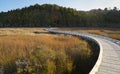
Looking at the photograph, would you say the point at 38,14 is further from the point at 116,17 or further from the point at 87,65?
the point at 87,65

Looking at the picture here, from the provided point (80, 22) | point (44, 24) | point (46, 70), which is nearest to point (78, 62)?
point (46, 70)

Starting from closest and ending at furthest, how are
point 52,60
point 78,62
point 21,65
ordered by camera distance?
1. point 21,65
2. point 52,60
3. point 78,62

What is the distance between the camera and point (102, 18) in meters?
100

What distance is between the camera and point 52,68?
13352 mm

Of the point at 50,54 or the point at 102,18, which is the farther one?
the point at 102,18

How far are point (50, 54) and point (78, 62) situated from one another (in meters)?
2.25

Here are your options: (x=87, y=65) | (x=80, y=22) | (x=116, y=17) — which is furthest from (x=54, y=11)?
(x=87, y=65)

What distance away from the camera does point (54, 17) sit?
112500 mm

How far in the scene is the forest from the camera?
325ft

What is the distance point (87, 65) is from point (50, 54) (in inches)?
113

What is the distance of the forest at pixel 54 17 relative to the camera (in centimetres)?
9894

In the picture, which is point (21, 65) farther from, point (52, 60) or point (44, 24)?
point (44, 24)

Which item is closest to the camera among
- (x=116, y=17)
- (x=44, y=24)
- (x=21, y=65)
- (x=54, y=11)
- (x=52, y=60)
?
(x=21, y=65)

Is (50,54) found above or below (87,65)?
above
